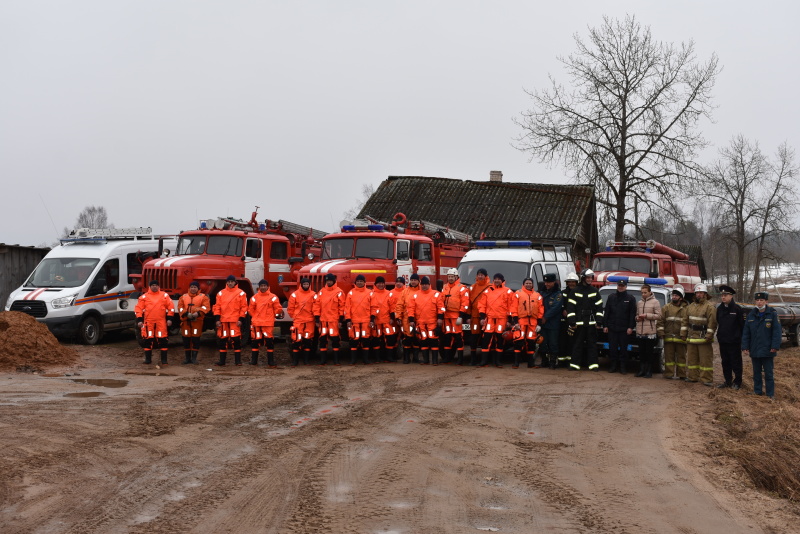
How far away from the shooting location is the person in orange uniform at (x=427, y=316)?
50.9ft

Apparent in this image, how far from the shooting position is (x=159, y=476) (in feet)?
23.1

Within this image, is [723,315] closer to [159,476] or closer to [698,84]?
[159,476]

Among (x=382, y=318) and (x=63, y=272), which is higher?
(x=63, y=272)

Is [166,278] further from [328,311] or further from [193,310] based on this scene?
[328,311]

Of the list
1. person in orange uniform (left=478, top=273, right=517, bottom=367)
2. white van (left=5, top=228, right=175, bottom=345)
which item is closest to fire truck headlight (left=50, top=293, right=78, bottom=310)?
white van (left=5, top=228, right=175, bottom=345)

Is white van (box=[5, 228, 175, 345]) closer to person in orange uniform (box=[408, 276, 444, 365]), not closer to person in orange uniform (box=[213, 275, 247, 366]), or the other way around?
person in orange uniform (box=[213, 275, 247, 366])

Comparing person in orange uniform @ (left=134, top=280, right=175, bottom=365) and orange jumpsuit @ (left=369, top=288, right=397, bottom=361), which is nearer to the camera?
person in orange uniform @ (left=134, top=280, right=175, bottom=365)

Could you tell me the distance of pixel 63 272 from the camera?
19.4 meters

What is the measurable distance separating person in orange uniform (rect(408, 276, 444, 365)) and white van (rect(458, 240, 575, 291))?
1.82m

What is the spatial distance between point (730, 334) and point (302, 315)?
25.3 ft

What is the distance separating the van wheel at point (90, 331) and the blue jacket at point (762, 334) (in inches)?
562

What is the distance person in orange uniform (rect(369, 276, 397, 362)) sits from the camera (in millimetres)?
15670

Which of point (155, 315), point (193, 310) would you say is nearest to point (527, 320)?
point (193, 310)

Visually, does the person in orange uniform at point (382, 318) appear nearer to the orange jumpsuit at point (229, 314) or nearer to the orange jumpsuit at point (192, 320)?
the orange jumpsuit at point (229, 314)
